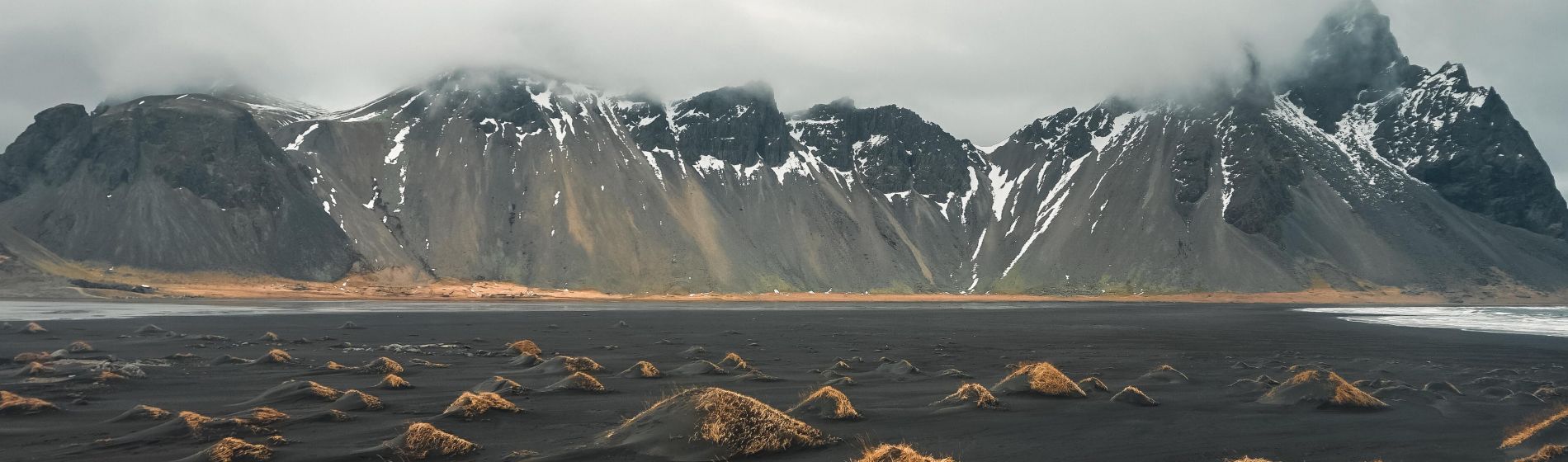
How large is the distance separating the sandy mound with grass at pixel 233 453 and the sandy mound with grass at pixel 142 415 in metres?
6.98

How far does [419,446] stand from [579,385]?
13.2 m

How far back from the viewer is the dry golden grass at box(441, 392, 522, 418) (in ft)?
89.4

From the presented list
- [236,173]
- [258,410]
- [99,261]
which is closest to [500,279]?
[236,173]

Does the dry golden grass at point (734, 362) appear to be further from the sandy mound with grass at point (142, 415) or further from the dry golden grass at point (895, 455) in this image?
the dry golden grass at point (895, 455)

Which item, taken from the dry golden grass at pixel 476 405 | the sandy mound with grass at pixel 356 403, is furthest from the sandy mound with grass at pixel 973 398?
the sandy mound with grass at pixel 356 403

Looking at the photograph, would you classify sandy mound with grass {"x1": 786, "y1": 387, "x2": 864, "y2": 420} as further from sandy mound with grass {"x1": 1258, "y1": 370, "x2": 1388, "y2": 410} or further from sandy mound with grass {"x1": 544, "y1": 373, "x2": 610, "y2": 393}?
sandy mound with grass {"x1": 1258, "y1": 370, "x2": 1388, "y2": 410}

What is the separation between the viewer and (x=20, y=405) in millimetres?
27188

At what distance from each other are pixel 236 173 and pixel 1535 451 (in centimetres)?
20769

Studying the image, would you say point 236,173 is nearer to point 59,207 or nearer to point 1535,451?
point 59,207

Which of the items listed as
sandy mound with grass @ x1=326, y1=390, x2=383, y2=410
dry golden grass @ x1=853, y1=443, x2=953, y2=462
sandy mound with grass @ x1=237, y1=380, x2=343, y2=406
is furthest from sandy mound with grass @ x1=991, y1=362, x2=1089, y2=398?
sandy mound with grass @ x1=237, y1=380, x2=343, y2=406

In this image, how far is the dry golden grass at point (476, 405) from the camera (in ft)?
89.4

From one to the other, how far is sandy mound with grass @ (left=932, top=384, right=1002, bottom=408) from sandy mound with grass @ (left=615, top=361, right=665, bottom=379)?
13.6 m

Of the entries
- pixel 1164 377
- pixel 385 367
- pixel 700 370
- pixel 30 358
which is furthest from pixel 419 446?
pixel 30 358

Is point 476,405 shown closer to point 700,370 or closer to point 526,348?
point 700,370
